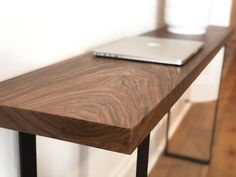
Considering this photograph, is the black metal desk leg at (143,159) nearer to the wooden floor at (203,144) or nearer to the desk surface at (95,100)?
the desk surface at (95,100)

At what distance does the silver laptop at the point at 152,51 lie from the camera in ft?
3.12

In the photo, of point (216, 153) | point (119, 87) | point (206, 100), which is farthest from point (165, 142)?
point (119, 87)

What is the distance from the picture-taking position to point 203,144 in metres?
2.06

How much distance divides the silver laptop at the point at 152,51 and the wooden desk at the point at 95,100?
0.03 m

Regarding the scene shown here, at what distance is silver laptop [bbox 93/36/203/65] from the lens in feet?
3.12

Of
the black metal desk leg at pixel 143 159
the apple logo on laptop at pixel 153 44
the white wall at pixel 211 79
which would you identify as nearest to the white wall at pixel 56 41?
the apple logo on laptop at pixel 153 44

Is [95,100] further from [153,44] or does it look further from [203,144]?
[203,144]

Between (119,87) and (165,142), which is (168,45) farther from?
(165,142)

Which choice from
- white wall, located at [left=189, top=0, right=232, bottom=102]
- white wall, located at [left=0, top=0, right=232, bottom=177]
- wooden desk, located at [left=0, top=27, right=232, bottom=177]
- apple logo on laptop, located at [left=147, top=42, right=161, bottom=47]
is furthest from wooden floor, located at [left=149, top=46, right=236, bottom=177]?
wooden desk, located at [left=0, top=27, right=232, bottom=177]

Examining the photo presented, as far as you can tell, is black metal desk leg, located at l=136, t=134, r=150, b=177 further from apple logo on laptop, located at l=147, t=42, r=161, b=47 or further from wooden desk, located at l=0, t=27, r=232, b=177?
apple logo on laptop, located at l=147, t=42, r=161, b=47

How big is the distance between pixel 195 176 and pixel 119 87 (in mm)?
1147

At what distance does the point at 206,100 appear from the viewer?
2.74 m

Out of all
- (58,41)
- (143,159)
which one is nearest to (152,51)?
(58,41)

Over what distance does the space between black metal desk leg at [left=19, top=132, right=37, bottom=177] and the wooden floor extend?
1.00 meters
